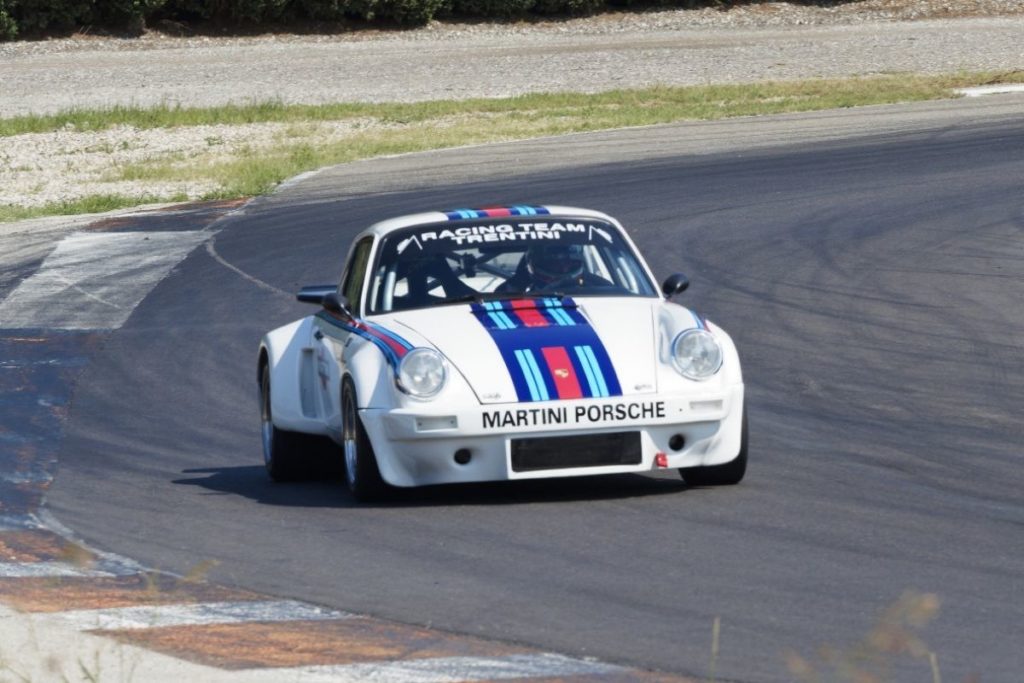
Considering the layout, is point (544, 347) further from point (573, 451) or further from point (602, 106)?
point (602, 106)

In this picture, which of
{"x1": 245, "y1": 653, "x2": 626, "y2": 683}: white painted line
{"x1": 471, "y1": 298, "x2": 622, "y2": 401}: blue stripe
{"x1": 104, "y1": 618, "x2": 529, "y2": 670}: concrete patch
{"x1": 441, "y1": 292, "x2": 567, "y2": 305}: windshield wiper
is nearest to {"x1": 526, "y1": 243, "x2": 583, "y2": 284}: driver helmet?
{"x1": 441, "y1": 292, "x2": 567, "y2": 305}: windshield wiper

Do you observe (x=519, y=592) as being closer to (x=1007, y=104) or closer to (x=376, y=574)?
(x=376, y=574)

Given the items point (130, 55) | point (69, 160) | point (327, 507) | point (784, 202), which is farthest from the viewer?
point (130, 55)

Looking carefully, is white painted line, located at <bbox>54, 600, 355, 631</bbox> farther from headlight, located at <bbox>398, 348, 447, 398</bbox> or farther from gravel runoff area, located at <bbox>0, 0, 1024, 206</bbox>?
gravel runoff area, located at <bbox>0, 0, 1024, 206</bbox>

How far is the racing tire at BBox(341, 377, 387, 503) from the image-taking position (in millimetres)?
8461

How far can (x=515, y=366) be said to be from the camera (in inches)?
328

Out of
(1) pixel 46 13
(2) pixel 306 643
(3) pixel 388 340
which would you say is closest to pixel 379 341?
(3) pixel 388 340

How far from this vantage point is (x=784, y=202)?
2098cm

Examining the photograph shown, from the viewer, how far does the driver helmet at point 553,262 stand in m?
9.34

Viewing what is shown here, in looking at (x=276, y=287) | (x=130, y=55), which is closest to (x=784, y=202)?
(x=276, y=287)

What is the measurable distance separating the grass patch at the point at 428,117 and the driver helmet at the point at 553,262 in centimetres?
1701

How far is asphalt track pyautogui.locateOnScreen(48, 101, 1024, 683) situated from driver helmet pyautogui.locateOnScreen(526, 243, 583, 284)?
1.02 metres

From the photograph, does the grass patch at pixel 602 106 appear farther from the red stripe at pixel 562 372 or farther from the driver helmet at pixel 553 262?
the red stripe at pixel 562 372

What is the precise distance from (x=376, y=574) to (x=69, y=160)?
24368 millimetres
